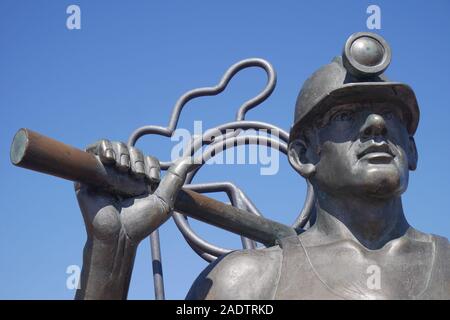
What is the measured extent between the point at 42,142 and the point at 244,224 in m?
1.50

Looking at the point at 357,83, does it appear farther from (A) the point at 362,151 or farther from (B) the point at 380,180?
(B) the point at 380,180

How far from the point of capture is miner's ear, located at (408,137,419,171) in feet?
15.3

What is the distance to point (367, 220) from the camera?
443 centimetres

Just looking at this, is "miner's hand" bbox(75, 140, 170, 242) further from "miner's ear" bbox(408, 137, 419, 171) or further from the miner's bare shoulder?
"miner's ear" bbox(408, 137, 419, 171)

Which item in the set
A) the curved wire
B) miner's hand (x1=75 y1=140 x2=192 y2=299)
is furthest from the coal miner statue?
the curved wire

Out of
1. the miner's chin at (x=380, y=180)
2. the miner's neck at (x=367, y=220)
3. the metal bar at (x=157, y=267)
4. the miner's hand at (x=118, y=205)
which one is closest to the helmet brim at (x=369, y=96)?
the miner's chin at (x=380, y=180)

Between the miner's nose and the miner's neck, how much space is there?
1.20 ft

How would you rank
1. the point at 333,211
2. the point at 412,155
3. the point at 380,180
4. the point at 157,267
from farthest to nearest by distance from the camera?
1. the point at 157,267
2. the point at 412,155
3. the point at 333,211
4. the point at 380,180

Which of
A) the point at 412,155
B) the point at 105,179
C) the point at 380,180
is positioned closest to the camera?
the point at 105,179

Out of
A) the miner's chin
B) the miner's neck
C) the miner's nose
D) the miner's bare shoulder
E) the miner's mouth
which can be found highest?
the miner's nose

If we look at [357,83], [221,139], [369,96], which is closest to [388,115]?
[369,96]

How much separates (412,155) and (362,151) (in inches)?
19.0
